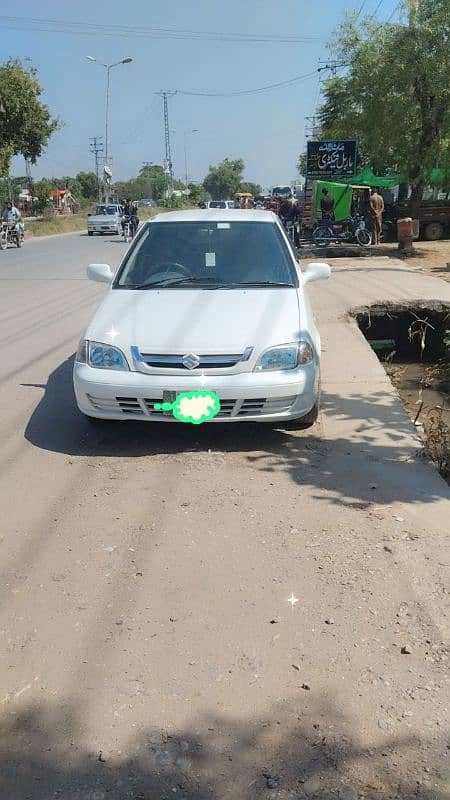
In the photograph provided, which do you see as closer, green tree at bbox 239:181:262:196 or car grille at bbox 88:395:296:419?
car grille at bbox 88:395:296:419

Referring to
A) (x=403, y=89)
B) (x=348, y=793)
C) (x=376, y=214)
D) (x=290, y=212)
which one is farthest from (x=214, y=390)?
(x=290, y=212)

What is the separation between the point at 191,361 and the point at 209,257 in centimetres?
152

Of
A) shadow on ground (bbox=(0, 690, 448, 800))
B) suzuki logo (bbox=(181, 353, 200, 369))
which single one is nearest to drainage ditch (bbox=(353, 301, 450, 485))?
suzuki logo (bbox=(181, 353, 200, 369))

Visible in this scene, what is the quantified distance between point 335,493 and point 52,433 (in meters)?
2.33

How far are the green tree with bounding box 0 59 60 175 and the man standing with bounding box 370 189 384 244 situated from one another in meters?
20.0

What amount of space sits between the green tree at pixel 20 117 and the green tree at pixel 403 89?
21187 millimetres

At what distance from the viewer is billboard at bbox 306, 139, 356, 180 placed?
24.5 m

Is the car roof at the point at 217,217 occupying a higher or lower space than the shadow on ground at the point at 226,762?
higher

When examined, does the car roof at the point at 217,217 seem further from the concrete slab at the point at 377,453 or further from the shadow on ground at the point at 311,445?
the shadow on ground at the point at 311,445

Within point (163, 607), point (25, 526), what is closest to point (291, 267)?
point (25, 526)

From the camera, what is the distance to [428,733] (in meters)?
2.37

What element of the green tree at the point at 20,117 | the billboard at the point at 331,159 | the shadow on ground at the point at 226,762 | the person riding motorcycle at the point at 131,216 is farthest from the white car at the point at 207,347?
the green tree at the point at 20,117

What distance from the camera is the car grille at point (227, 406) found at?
4.69 metres

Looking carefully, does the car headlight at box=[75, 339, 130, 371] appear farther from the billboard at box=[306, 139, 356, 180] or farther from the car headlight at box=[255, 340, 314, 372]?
the billboard at box=[306, 139, 356, 180]
